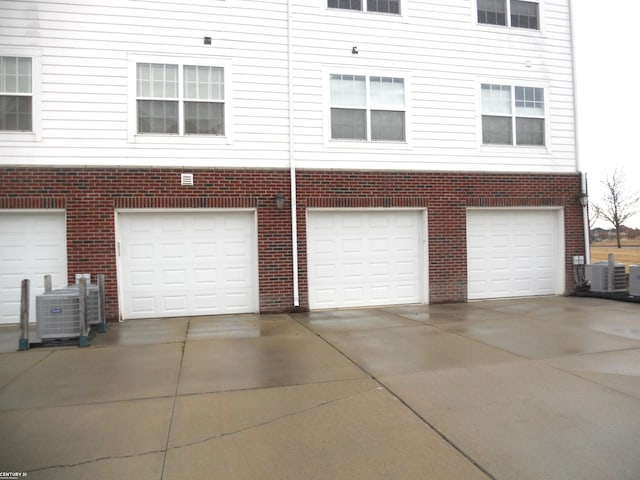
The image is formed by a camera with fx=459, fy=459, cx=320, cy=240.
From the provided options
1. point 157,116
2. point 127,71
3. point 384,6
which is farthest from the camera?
point 384,6

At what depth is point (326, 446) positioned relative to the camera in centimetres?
356

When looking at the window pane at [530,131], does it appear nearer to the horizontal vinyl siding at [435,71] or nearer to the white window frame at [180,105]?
the horizontal vinyl siding at [435,71]

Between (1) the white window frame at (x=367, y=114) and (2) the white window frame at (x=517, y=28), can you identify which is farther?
(2) the white window frame at (x=517, y=28)

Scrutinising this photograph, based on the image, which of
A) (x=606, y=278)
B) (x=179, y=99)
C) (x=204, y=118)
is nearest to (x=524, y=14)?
(x=606, y=278)

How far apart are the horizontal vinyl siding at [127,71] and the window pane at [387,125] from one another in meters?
2.00

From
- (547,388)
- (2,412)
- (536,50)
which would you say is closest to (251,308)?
(2,412)

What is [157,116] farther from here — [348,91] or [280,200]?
[348,91]

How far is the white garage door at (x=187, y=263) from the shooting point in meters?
9.23

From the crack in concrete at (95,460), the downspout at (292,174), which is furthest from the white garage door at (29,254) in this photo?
the crack in concrete at (95,460)

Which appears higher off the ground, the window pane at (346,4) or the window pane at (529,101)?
the window pane at (346,4)

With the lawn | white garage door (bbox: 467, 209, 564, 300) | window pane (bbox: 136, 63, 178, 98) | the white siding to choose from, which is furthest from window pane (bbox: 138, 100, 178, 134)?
the lawn

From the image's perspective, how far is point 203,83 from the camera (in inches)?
371

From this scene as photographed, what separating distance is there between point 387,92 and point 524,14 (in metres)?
4.37

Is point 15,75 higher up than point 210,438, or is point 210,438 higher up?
point 15,75
